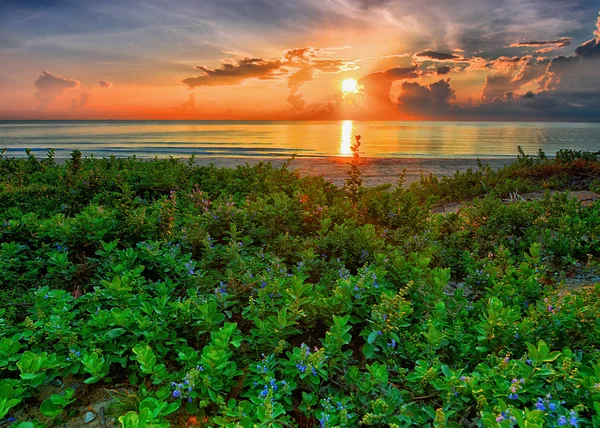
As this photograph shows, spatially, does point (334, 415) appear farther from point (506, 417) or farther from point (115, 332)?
point (115, 332)

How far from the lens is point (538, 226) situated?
5.29m

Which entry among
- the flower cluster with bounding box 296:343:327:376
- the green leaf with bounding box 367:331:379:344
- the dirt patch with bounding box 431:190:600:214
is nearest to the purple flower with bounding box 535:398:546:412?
the green leaf with bounding box 367:331:379:344

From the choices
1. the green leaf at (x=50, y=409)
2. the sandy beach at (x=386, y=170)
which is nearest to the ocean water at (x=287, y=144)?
Result: the sandy beach at (x=386, y=170)

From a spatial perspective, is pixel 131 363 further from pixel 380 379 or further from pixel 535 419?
pixel 535 419

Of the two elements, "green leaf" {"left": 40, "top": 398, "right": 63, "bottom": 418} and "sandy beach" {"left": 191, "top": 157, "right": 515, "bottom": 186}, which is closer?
"green leaf" {"left": 40, "top": 398, "right": 63, "bottom": 418}

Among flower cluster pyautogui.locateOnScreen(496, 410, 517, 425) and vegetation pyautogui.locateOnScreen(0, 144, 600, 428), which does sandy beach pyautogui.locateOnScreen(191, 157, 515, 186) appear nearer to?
vegetation pyautogui.locateOnScreen(0, 144, 600, 428)

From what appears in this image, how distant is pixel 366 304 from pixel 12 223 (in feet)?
11.9

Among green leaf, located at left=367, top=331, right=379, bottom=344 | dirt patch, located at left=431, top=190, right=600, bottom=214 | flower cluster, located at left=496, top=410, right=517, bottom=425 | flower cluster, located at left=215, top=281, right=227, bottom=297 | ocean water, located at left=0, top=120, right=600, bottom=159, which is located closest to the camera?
flower cluster, located at left=496, top=410, right=517, bottom=425

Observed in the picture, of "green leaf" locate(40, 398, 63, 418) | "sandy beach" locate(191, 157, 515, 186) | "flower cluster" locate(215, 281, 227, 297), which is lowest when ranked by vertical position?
"green leaf" locate(40, 398, 63, 418)

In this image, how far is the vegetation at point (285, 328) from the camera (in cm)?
194

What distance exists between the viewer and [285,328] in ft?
7.99

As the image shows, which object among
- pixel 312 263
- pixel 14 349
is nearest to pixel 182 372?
pixel 14 349

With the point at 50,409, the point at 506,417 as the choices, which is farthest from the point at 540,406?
the point at 50,409

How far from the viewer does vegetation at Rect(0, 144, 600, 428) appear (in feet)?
6.36
